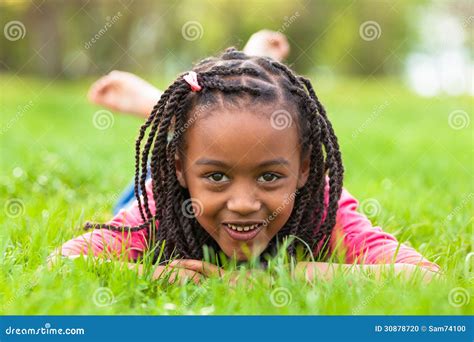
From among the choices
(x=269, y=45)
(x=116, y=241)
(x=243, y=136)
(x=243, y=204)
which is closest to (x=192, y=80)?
(x=243, y=136)

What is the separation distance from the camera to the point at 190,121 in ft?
10.4

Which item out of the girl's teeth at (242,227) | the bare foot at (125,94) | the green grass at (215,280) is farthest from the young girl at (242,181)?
the bare foot at (125,94)

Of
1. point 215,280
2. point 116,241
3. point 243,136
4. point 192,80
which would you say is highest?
point 192,80

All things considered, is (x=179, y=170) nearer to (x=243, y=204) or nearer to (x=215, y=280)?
(x=243, y=204)

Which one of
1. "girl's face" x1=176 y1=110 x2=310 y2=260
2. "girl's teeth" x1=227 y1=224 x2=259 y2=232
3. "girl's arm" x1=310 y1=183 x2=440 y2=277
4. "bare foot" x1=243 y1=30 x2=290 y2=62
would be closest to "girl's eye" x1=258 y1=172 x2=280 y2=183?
"girl's face" x1=176 y1=110 x2=310 y2=260

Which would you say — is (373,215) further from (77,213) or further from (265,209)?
(77,213)

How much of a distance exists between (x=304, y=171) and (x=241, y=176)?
1.68 feet

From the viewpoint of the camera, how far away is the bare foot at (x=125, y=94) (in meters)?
5.07

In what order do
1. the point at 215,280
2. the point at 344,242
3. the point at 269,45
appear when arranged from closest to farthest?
the point at 215,280, the point at 344,242, the point at 269,45

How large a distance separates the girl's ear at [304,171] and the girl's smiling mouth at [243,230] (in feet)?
1.24

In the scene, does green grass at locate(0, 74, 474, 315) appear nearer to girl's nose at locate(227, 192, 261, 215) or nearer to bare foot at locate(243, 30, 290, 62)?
girl's nose at locate(227, 192, 261, 215)

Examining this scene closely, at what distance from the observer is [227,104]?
3078 millimetres

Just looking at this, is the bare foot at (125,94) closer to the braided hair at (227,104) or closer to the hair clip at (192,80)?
the braided hair at (227,104)
